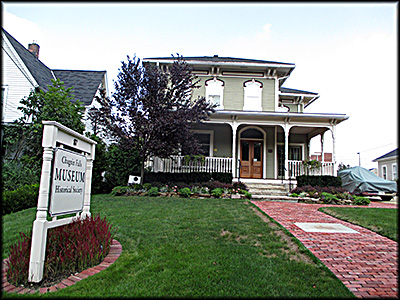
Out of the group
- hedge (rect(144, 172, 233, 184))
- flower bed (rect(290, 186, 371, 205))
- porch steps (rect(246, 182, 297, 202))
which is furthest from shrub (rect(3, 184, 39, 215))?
flower bed (rect(290, 186, 371, 205))

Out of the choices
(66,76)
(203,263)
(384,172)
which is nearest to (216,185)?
(203,263)

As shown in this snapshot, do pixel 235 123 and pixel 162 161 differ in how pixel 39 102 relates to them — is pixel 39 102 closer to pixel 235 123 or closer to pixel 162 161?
pixel 162 161

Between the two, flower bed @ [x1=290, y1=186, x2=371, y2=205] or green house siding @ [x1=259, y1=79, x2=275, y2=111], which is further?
green house siding @ [x1=259, y1=79, x2=275, y2=111]

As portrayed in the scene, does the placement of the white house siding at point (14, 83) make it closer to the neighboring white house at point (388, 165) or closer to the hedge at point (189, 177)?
the hedge at point (189, 177)

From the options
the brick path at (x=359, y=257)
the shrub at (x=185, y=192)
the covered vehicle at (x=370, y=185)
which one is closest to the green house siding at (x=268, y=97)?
the covered vehicle at (x=370, y=185)

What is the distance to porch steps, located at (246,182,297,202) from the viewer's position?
36.5ft

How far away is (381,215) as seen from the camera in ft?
25.0

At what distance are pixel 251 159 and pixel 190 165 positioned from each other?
3.96m

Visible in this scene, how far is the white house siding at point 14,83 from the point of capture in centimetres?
1317

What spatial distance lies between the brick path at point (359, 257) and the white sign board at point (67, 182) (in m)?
3.77

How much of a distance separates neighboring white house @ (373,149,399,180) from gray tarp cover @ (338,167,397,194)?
18.1 metres

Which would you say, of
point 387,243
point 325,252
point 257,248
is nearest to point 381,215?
point 387,243

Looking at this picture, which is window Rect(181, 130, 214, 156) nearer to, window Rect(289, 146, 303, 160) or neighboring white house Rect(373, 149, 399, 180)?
window Rect(289, 146, 303, 160)

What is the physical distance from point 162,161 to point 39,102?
233 inches
